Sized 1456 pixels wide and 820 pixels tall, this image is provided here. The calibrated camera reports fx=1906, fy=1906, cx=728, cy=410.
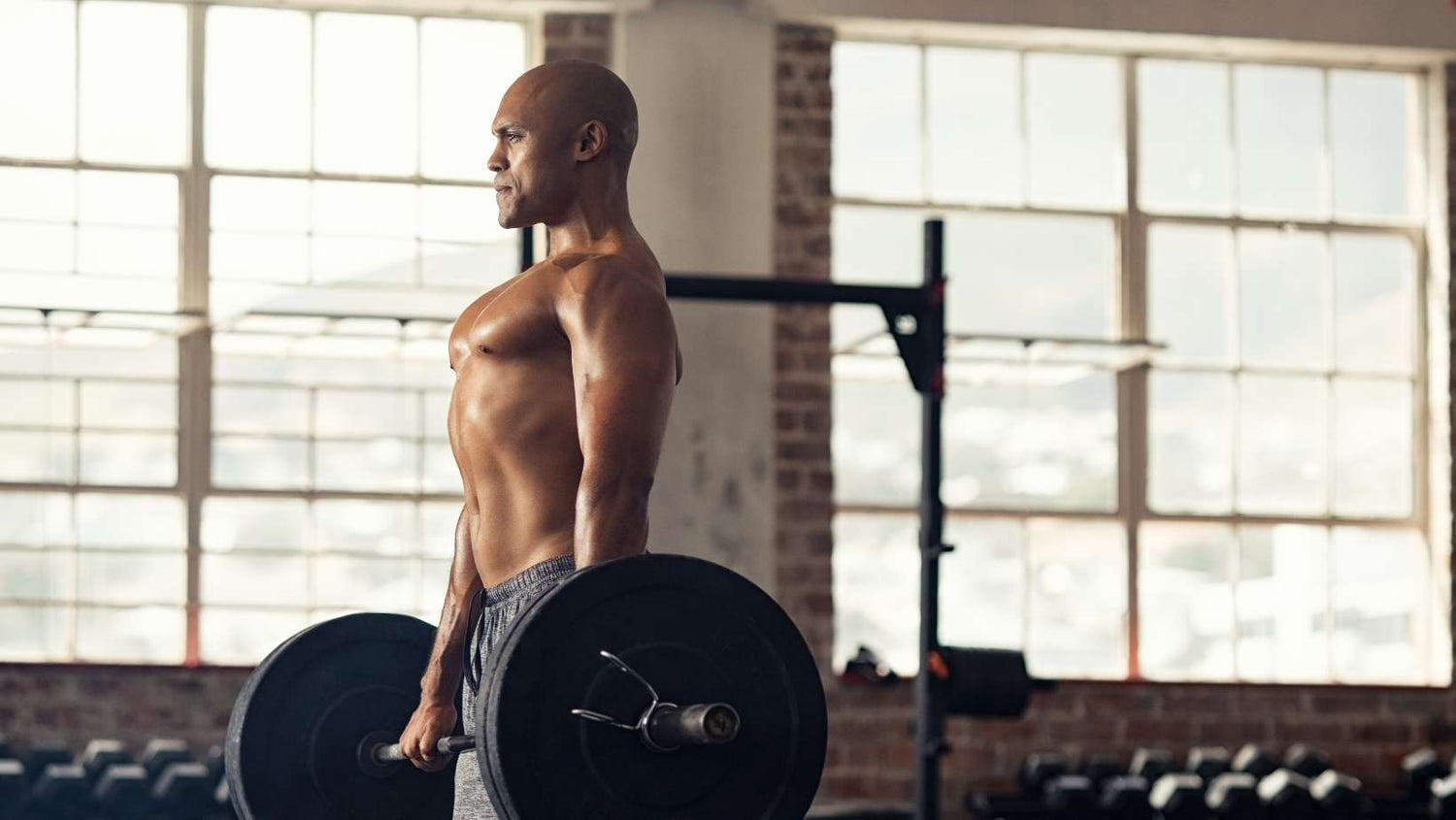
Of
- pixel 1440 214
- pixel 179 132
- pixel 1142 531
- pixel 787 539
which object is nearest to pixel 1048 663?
pixel 1142 531

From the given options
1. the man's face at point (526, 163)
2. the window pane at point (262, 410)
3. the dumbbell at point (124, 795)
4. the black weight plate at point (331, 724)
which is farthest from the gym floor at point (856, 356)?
the man's face at point (526, 163)

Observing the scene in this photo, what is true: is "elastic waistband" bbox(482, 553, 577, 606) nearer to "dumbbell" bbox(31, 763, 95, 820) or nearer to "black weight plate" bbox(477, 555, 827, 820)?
"black weight plate" bbox(477, 555, 827, 820)

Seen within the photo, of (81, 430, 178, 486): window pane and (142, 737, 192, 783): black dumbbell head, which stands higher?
(81, 430, 178, 486): window pane

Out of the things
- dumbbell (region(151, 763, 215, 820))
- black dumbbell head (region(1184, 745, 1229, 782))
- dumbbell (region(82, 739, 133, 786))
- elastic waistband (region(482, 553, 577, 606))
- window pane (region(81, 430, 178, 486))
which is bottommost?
black dumbbell head (region(1184, 745, 1229, 782))

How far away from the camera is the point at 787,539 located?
6.33 meters

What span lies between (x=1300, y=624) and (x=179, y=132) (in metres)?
4.19

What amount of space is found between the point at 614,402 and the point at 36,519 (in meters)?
4.54

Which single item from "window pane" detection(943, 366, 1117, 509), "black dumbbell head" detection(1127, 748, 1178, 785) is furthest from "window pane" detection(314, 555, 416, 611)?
"black dumbbell head" detection(1127, 748, 1178, 785)

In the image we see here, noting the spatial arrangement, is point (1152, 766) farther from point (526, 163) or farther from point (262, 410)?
point (526, 163)

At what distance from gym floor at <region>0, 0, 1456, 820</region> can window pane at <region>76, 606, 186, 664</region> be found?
18mm

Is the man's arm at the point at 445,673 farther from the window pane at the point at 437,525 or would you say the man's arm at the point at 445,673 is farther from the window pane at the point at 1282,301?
the window pane at the point at 1282,301

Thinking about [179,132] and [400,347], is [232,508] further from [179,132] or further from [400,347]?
[179,132]

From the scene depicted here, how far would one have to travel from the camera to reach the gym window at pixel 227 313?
6016 mm

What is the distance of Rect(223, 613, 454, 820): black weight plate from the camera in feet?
7.36
